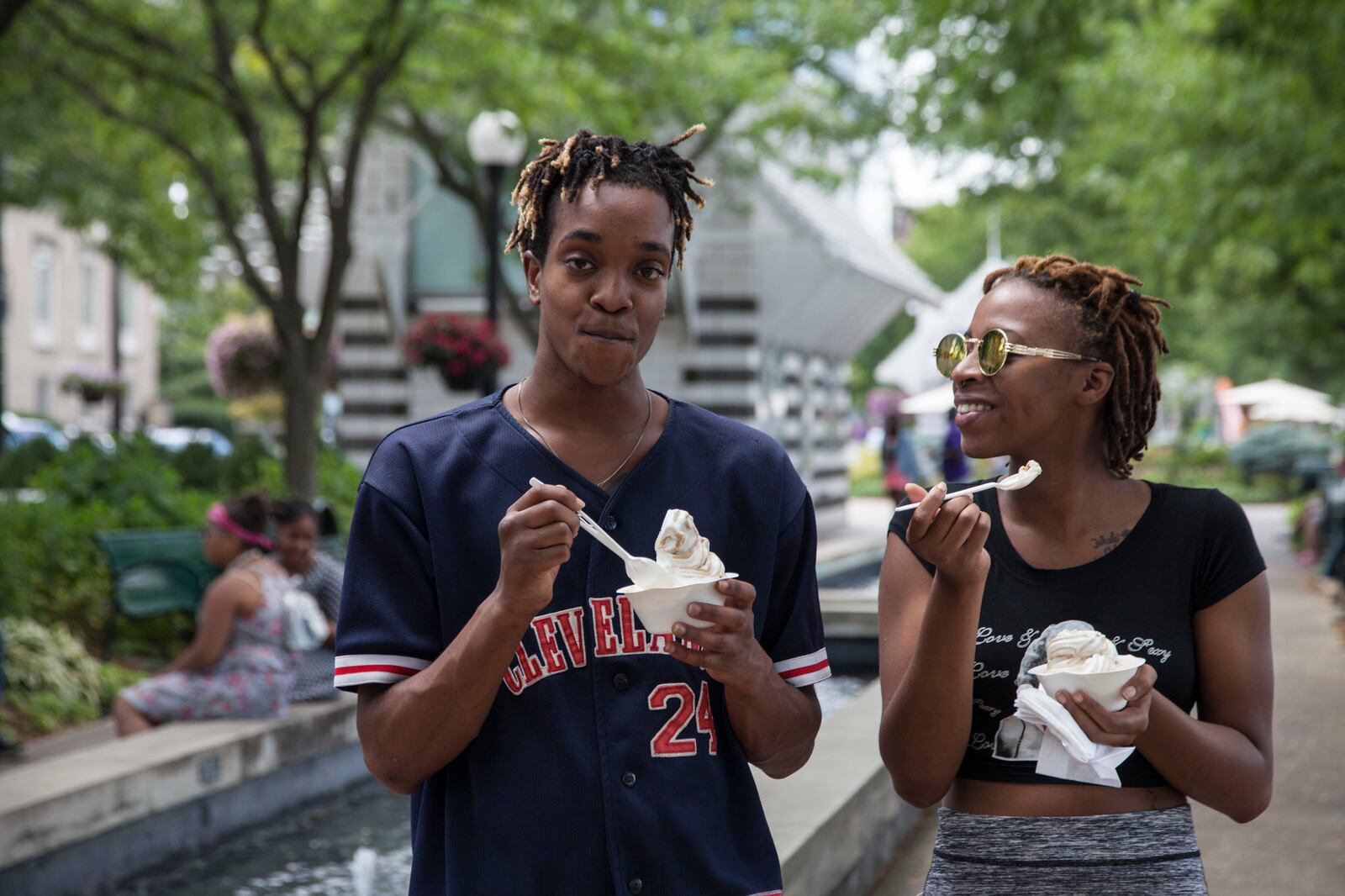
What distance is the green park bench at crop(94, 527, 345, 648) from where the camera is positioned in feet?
32.4

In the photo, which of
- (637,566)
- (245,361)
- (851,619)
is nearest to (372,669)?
(637,566)

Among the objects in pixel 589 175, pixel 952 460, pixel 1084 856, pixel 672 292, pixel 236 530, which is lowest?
pixel 1084 856

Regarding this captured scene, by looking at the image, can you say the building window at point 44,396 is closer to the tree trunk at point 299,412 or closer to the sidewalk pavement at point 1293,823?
the tree trunk at point 299,412

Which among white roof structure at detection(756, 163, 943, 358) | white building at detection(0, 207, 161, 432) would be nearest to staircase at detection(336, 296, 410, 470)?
white roof structure at detection(756, 163, 943, 358)

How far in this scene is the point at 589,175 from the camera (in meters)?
2.32

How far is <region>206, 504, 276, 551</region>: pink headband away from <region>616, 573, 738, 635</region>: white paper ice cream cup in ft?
19.9

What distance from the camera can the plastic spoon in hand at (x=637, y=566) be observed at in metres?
2.06

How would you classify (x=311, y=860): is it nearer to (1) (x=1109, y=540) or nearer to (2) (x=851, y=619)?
(1) (x=1109, y=540)

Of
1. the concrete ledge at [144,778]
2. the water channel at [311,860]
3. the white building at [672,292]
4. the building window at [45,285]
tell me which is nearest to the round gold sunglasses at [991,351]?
the water channel at [311,860]

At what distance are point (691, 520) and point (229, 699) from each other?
5.36 meters

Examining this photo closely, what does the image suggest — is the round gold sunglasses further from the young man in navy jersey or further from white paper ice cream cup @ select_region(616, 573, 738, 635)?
white paper ice cream cup @ select_region(616, 573, 738, 635)

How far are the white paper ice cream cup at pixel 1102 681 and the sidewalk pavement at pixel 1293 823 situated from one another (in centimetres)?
293

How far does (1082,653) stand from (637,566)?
764mm

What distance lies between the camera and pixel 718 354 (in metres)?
20.4
